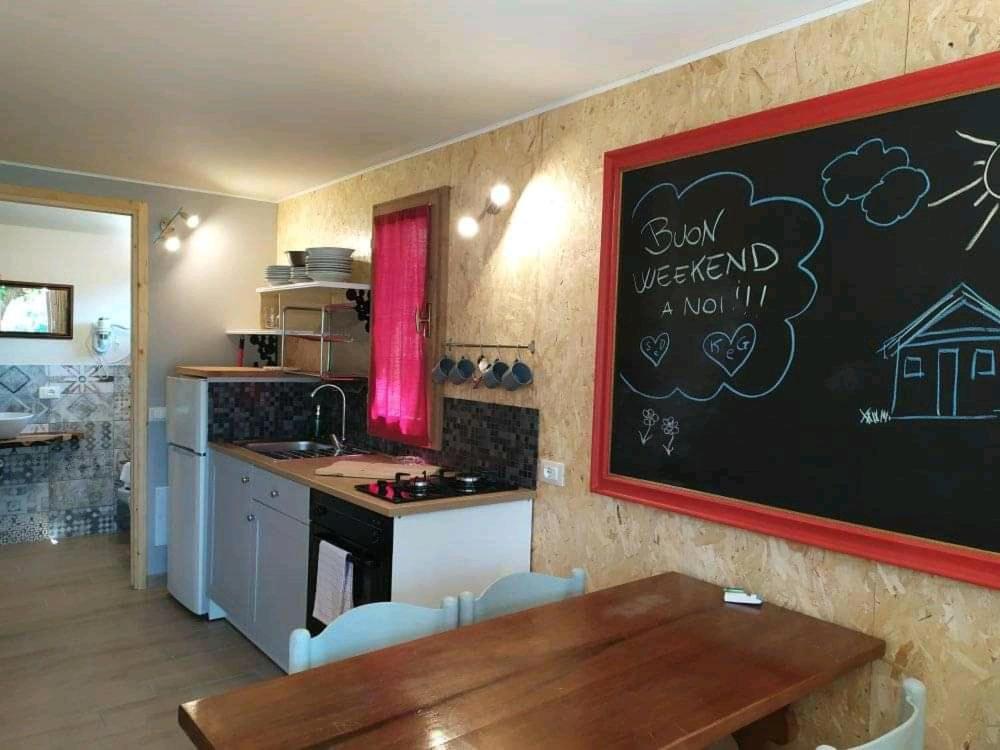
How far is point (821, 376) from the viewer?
1.91 metres

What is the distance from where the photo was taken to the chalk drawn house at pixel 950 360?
1.60 metres

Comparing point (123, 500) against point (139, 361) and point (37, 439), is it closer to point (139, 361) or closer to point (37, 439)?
point (37, 439)

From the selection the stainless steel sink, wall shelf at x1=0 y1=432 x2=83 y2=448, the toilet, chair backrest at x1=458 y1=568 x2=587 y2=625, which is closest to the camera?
chair backrest at x1=458 y1=568 x2=587 y2=625

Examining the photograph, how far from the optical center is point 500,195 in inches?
115

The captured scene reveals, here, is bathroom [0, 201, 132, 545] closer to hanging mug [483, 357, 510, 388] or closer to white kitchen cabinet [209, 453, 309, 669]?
white kitchen cabinet [209, 453, 309, 669]

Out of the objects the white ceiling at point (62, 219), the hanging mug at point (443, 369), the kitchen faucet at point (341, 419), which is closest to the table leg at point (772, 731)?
the hanging mug at point (443, 369)

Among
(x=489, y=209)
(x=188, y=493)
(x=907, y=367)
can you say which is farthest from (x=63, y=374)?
(x=907, y=367)

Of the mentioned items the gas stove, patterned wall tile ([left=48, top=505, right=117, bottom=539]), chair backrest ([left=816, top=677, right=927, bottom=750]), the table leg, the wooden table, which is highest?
the gas stove

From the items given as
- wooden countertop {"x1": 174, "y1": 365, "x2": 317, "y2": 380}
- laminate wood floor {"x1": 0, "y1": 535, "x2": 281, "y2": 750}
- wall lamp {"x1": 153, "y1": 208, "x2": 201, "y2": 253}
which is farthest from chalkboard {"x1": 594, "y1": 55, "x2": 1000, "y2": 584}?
wall lamp {"x1": 153, "y1": 208, "x2": 201, "y2": 253}

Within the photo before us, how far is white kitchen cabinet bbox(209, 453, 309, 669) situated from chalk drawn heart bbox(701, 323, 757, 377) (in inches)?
68.5

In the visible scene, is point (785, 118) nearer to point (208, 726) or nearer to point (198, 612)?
point (208, 726)

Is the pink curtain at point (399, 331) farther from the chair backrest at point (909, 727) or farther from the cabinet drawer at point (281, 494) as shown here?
the chair backrest at point (909, 727)

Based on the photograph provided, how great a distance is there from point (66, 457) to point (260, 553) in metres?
2.96

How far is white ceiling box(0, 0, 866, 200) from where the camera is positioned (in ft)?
6.64
